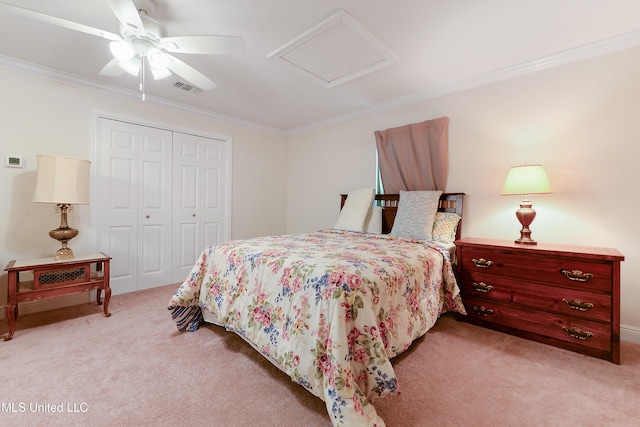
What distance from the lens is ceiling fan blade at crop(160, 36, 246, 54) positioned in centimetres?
169

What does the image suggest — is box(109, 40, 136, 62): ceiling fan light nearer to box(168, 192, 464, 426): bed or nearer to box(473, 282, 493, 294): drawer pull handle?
box(168, 192, 464, 426): bed

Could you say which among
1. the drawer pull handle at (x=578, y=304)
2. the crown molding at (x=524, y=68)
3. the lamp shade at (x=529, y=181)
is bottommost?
the drawer pull handle at (x=578, y=304)

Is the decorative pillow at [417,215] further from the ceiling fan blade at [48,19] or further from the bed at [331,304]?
the ceiling fan blade at [48,19]

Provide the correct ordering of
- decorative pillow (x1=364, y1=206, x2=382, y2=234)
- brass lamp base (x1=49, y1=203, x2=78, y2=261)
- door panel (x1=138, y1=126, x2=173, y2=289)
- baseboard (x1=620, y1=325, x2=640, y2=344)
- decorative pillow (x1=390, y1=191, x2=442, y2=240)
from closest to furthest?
baseboard (x1=620, y1=325, x2=640, y2=344), brass lamp base (x1=49, y1=203, x2=78, y2=261), decorative pillow (x1=390, y1=191, x2=442, y2=240), decorative pillow (x1=364, y1=206, x2=382, y2=234), door panel (x1=138, y1=126, x2=173, y2=289)

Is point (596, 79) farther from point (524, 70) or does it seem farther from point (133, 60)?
point (133, 60)

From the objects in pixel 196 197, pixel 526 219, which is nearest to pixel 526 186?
pixel 526 219

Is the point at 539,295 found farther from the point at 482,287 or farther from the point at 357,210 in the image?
the point at 357,210

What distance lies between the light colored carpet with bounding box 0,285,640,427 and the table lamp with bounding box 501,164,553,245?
0.91 metres

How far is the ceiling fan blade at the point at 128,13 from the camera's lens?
4.63ft

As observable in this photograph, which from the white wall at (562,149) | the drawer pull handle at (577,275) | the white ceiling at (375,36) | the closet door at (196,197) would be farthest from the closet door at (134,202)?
the drawer pull handle at (577,275)

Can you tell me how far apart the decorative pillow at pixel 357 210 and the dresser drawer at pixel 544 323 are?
1358 millimetres

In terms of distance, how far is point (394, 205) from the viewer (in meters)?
3.33

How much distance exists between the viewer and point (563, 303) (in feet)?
6.30

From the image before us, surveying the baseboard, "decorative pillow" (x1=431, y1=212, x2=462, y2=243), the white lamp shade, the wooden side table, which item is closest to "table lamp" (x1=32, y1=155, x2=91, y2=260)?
the white lamp shade
